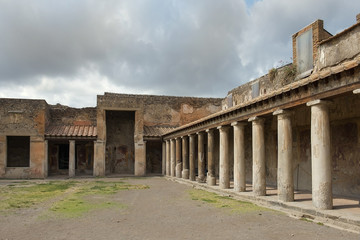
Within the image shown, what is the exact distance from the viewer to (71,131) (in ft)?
83.2

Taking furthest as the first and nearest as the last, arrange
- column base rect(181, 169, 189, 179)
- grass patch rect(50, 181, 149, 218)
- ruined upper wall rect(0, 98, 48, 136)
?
1. ruined upper wall rect(0, 98, 48, 136)
2. column base rect(181, 169, 189, 179)
3. grass patch rect(50, 181, 149, 218)

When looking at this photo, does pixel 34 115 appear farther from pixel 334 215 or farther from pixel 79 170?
pixel 334 215

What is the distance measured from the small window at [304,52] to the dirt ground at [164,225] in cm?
609

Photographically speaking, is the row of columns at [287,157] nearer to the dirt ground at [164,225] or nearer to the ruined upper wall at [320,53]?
the dirt ground at [164,225]

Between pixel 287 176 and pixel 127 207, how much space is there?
15.5ft

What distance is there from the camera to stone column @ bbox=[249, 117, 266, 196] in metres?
11.1

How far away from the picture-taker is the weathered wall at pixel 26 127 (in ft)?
78.1

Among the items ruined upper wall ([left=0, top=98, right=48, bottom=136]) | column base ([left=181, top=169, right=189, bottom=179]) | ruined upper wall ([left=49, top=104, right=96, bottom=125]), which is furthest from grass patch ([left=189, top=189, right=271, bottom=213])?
ruined upper wall ([left=49, top=104, right=96, bottom=125])

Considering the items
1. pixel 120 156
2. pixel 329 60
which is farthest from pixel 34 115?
pixel 329 60

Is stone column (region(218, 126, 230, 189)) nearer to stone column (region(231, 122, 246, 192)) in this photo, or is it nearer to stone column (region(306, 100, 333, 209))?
stone column (region(231, 122, 246, 192))

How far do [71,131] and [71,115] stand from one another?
264cm

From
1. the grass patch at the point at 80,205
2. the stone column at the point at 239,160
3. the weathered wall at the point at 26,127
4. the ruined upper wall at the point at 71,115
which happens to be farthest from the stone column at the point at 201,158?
the ruined upper wall at the point at 71,115

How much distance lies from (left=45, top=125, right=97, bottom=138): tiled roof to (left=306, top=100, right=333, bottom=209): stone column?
63.3ft

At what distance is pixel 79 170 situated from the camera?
2783 cm
